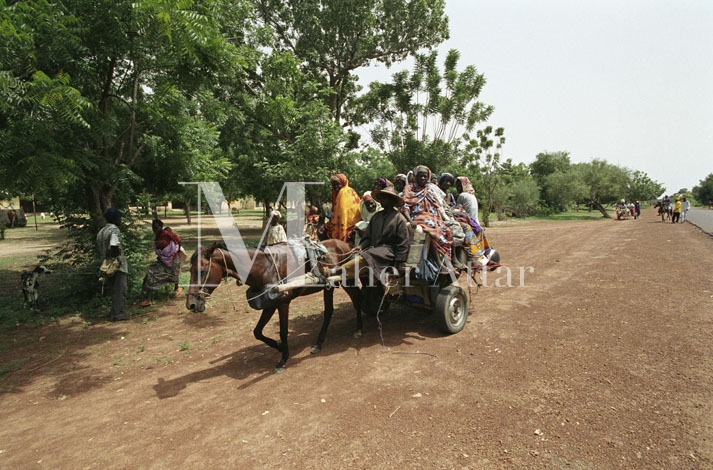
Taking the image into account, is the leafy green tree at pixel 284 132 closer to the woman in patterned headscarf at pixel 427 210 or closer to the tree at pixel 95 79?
the tree at pixel 95 79

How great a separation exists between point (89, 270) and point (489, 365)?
8.76 metres

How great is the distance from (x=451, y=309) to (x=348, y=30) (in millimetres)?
17390

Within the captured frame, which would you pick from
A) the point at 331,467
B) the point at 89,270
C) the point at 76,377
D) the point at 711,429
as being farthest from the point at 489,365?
the point at 89,270

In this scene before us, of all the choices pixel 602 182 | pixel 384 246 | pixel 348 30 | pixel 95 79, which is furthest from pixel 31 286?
pixel 602 182

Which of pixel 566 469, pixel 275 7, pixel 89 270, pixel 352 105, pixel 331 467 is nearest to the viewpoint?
pixel 566 469

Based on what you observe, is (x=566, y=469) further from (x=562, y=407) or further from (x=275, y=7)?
(x=275, y=7)

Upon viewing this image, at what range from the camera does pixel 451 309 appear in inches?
226

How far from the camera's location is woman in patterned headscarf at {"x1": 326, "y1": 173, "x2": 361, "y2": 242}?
6.40 m

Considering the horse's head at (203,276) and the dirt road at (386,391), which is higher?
the horse's head at (203,276)

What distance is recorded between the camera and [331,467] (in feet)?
9.90

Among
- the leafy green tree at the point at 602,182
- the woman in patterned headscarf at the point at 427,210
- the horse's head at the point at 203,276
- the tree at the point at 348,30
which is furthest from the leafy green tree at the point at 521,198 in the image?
the horse's head at the point at 203,276

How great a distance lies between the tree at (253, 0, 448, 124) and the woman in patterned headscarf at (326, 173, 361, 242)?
12765 millimetres

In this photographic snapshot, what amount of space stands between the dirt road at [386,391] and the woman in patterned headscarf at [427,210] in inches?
59.7

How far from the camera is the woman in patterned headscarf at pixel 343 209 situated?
21.0 feet
